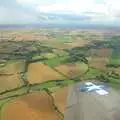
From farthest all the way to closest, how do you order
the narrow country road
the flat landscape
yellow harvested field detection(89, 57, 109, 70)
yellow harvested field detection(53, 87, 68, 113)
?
yellow harvested field detection(89, 57, 109, 70) → the flat landscape → yellow harvested field detection(53, 87, 68, 113) → the narrow country road

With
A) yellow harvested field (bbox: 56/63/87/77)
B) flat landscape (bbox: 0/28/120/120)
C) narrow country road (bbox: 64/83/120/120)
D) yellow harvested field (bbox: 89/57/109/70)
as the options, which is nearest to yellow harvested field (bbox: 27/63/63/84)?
flat landscape (bbox: 0/28/120/120)

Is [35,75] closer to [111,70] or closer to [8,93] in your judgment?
[8,93]

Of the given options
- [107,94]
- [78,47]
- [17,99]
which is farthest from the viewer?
[78,47]

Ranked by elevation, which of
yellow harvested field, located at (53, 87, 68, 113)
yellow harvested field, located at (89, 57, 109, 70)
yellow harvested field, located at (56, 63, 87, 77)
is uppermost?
yellow harvested field, located at (89, 57, 109, 70)

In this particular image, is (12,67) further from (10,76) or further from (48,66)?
(48,66)

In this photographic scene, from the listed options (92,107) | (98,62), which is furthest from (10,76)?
(92,107)

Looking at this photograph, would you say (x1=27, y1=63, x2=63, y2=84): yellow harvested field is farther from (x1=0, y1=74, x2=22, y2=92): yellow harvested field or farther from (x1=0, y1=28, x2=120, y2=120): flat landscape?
(x1=0, y1=74, x2=22, y2=92): yellow harvested field

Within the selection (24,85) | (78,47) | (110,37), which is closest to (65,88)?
(24,85)
